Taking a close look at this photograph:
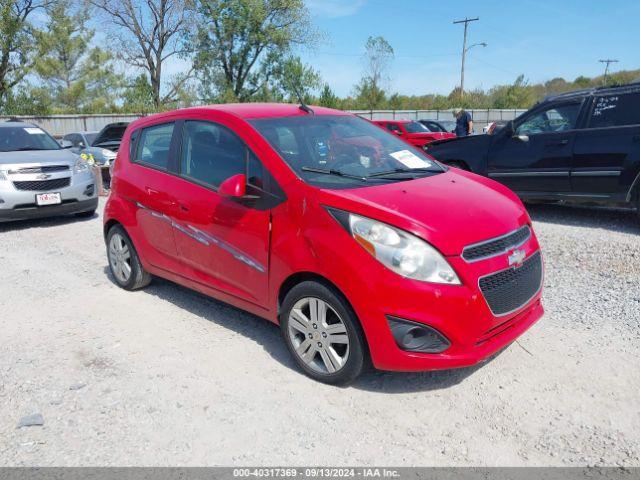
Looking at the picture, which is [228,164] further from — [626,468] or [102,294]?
[626,468]

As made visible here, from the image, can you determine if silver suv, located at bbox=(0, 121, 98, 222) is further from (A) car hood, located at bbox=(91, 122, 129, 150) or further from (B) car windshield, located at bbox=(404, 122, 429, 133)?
(B) car windshield, located at bbox=(404, 122, 429, 133)

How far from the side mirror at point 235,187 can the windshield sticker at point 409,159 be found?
1.24 metres

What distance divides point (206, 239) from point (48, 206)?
527 centimetres

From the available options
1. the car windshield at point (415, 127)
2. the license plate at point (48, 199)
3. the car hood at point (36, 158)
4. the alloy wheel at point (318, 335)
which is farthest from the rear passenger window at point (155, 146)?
the car windshield at point (415, 127)

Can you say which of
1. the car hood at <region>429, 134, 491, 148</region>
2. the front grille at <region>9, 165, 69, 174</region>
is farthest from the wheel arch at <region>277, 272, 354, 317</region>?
the front grille at <region>9, 165, 69, 174</region>

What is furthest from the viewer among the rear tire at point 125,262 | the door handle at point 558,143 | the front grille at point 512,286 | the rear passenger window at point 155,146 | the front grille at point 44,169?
the front grille at point 44,169

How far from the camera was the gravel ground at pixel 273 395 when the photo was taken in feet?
8.89

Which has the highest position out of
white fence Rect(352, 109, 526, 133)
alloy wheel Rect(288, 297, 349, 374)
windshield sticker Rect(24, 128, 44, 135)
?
white fence Rect(352, 109, 526, 133)

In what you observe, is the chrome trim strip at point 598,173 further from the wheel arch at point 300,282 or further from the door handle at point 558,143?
the wheel arch at point 300,282

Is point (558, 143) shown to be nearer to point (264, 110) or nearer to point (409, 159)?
point (409, 159)

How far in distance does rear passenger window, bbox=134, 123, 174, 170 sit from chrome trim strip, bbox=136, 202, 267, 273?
0.41 m

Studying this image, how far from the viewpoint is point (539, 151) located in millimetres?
7531

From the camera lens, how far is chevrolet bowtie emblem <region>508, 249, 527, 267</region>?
3151 mm

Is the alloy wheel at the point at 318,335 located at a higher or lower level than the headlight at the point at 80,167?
lower
